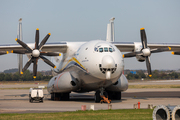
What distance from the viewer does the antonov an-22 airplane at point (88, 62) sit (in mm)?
20812

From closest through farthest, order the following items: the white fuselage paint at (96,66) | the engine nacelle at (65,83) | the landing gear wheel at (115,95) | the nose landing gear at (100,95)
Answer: the white fuselage paint at (96,66) < the nose landing gear at (100,95) < the engine nacelle at (65,83) < the landing gear wheel at (115,95)

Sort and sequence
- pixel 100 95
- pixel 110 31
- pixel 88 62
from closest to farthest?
pixel 88 62 → pixel 100 95 → pixel 110 31

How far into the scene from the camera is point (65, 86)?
23.8 metres

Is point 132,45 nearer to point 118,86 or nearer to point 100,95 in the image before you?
point 118,86

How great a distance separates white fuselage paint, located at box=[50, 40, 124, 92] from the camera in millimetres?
20422

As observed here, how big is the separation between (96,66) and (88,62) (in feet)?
3.17

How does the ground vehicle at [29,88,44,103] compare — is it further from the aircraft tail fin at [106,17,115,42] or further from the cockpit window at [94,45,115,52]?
the aircraft tail fin at [106,17,115,42]

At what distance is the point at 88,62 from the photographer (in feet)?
70.3

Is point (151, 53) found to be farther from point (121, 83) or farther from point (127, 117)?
point (127, 117)

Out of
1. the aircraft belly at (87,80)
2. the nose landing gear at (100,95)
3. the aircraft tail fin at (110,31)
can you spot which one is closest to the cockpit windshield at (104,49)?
the aircraft belly at (87,80)

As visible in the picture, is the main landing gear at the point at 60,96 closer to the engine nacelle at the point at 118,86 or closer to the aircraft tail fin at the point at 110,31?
the engine nacelle at the point at 118,86

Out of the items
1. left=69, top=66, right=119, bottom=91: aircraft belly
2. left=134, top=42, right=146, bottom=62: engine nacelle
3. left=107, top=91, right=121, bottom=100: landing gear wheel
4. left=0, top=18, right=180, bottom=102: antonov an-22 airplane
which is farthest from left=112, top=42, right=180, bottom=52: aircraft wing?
left=69, top=66, right=119, bottom=91: aircraft belly

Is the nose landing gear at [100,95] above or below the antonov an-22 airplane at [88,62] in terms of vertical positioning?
below

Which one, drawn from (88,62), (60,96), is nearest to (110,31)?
(60,96)
